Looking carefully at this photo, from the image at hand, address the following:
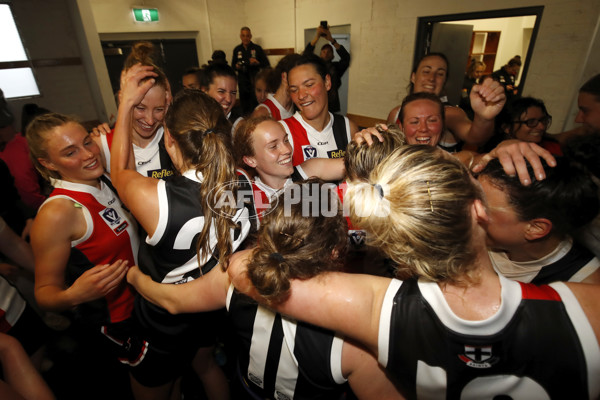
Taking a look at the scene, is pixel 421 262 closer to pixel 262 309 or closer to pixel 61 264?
pixel 262 309

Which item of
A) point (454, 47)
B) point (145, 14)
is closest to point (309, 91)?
point (454, 47)

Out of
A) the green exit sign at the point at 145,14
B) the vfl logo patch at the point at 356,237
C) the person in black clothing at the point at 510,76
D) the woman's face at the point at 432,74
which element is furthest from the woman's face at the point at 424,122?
the green exit sign at the point at 145,14

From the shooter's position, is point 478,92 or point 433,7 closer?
point 478,92

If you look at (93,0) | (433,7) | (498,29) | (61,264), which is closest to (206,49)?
(93,0)

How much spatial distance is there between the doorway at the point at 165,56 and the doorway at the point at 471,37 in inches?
275

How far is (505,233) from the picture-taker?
3.70 feet

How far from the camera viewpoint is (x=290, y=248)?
3.03ft

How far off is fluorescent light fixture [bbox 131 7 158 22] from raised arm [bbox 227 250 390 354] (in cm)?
964

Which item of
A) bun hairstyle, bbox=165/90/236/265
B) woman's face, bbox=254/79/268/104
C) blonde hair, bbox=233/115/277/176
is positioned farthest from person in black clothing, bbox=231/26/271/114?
bun hairstyle, bbox=165/90/236/265

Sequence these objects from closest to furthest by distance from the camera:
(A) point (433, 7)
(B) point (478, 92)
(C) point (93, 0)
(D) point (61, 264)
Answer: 1. (D) point (61, 264)
2. (B) point (478, 92)
3. (A) point (433, 7)
4. (C) point (93, 0)

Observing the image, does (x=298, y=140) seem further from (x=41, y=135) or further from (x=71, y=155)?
(x=41, y=135)

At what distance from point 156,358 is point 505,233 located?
1771 mm

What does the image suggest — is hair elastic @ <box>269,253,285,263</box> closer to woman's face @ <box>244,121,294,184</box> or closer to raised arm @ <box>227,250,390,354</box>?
raised arm @ <box>227,250,390,354</box>

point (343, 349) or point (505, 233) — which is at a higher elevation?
point (505, 233)
